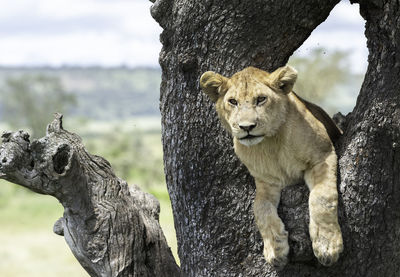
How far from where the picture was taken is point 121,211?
5.29 meters

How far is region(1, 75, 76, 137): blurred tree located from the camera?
2067 inches

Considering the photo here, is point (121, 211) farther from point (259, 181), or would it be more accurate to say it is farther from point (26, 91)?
point (26, 91)

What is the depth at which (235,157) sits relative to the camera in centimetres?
506

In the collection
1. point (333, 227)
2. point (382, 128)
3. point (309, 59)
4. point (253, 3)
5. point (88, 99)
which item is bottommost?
point (333, 227)

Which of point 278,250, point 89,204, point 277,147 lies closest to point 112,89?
point 89,204

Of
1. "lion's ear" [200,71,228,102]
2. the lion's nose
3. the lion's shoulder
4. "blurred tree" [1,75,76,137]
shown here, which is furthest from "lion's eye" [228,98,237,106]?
"blurred tree" [1,75,76,137]

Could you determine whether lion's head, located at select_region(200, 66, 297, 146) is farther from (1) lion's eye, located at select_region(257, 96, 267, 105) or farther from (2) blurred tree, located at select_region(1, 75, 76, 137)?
(2) blurred tree, located at select_region(1, 75, 76, 137)

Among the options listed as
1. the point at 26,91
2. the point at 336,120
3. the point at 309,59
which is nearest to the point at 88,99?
the point at 26,91

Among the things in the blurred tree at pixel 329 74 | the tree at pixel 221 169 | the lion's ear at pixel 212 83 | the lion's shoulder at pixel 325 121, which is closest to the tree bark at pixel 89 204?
the tree at pixel 221 169

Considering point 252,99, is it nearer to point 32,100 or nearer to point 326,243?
point 326,243

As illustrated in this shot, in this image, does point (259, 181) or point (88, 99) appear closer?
point (259, 181)

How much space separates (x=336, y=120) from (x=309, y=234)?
1349 millimetres

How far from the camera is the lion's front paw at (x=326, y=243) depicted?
4480 mm

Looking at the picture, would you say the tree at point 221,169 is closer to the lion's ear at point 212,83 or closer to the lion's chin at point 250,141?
the lion's ear at point 212,83
